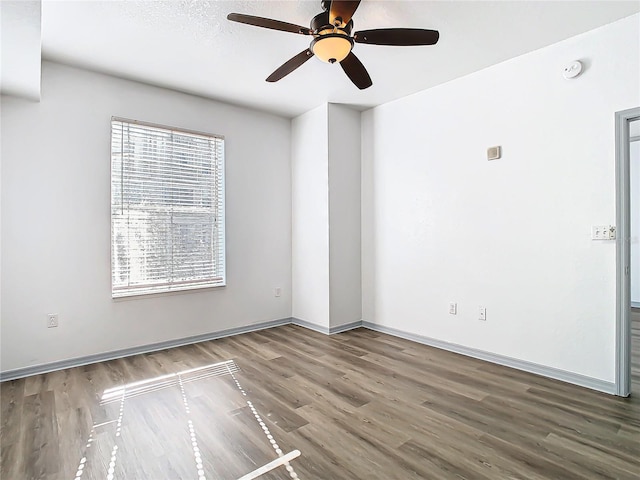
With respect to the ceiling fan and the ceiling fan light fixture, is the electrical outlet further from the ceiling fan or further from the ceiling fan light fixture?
the ceiling fan light fixture

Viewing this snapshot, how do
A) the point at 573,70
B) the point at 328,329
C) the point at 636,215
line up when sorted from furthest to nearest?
1. the point at 636,215
2. the point at 328,329
3. the point at 573,70

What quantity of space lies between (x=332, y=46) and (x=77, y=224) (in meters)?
2.71

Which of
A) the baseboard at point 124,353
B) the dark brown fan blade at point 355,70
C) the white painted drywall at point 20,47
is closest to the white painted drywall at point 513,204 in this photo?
the dark brown fan blade at point 355,70

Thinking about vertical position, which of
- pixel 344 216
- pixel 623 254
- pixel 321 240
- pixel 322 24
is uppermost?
pixel 322 24

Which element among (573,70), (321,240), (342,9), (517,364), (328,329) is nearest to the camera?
(342,9)

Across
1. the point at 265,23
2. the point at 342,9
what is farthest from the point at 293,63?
the point at 342,9

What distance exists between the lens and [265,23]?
2.10 meters

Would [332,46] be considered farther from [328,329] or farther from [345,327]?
[345,327]

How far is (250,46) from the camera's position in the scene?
9.45 feet

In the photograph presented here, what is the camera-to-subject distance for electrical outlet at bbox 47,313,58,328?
3.12 m

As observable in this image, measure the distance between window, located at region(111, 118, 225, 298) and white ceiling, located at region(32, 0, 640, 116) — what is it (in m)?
0.60

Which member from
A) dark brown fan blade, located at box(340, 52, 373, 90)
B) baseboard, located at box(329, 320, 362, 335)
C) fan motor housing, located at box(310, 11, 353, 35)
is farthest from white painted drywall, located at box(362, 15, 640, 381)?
fan motor housing, located at box(310, 11, 353, 35)

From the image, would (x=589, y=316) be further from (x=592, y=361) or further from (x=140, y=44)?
(x=140, y=44)

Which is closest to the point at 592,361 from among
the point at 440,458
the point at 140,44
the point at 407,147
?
the point at 440,458
